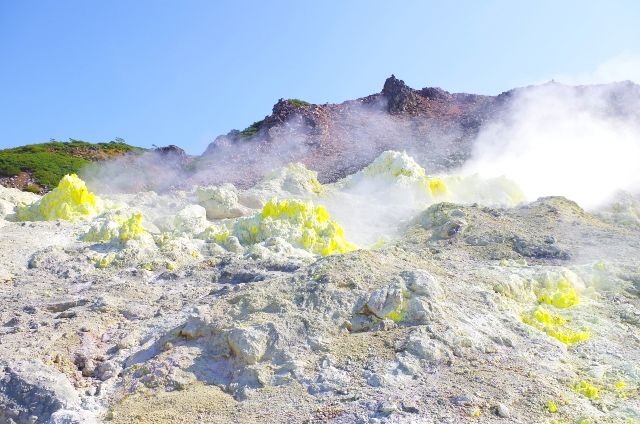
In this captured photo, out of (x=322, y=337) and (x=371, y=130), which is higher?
(x=371, y=130)

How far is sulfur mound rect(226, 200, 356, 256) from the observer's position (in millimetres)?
9392

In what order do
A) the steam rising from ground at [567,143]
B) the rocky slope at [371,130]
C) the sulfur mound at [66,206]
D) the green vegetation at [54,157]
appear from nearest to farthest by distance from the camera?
the sulfur mound at [66,206] → the steam rising from ground at [567,143] → the rocky slope at [371,130] → the green vegetation at [54,157]

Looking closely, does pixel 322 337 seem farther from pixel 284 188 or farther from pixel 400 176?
pixel 284 188

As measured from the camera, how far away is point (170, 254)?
28.5 ft

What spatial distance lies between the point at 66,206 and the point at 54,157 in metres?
15.4

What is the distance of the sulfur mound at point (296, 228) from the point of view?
30.8 ft

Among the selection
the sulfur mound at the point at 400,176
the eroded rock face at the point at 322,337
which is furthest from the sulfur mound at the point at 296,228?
the sulfur mound at the point at 400,176

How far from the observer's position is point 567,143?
61.4 feet

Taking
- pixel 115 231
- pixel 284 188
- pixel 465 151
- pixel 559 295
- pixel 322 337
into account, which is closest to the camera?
pixel 322 337

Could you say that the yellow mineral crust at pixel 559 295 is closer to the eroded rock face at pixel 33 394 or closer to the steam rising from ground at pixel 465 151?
the eroded rock face at pixel 33 394

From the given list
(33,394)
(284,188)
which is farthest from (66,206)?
(33,394)

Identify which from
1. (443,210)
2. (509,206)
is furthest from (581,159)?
(443,210)

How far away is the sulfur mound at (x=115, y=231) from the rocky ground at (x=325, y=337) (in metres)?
0.54

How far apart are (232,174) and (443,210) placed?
35.6 ft
